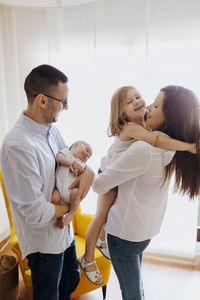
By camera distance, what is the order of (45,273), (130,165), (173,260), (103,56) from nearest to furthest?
(130,165) < (45,273) < (103,56) < (173,260)

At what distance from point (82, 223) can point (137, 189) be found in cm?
118

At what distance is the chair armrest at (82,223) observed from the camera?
246 centimetres

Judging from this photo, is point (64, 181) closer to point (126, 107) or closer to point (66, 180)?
point (66, 180)

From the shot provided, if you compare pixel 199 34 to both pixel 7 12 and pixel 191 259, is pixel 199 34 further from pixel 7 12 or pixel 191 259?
pixel 191 259

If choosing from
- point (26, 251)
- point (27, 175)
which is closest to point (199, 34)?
point (27, 175)

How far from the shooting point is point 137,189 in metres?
1.42

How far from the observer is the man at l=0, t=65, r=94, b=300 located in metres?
1.39

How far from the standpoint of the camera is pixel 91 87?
9.68 ft

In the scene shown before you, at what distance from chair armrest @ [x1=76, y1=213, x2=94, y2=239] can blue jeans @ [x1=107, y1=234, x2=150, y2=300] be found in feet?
2.89

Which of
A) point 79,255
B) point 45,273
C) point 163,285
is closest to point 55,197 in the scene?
point 45,273

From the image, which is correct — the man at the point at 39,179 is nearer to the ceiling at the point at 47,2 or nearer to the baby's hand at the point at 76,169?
the baby's hand at the point at 76,169

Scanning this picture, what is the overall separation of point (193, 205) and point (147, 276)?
792 mm

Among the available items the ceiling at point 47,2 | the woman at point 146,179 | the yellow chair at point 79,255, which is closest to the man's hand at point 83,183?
the woman at point 146,179

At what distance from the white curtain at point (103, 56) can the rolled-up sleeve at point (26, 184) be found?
63.9 inches
